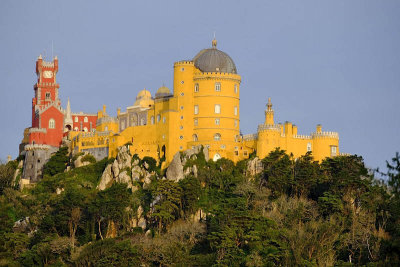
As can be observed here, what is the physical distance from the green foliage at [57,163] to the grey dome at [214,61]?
1969 cm

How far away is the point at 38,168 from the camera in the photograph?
358 feet

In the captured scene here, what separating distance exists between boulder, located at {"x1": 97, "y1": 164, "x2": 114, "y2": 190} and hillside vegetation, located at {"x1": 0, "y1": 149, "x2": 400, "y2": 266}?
812 millimetres

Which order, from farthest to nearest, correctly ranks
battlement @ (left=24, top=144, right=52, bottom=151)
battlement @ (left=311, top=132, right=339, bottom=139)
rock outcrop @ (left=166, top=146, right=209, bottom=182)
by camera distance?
1. battlement @ (left=24, top=144, right=52, bottom=151)
2. battlement @ (left=311, top=132, right=339, bottom=139)
3. rock outcrop @ (left=166, top=146, right=209, bottom=182)

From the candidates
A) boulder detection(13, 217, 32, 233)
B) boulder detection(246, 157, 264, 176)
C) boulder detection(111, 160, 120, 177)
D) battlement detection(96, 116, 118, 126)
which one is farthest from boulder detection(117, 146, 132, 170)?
boulder detection(246, 157, 264, 176)

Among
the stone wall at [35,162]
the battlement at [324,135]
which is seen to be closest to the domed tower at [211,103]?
the battlement at [324,135]

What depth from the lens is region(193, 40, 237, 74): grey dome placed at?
102250mm

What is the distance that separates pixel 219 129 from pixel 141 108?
10.7 m

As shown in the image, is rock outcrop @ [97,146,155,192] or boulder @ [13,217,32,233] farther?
rock outcrop @ [97,146,155,192]

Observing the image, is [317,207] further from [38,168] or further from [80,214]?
[38,168]

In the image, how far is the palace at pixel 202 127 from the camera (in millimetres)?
98188

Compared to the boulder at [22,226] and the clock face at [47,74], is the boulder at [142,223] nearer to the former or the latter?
the boulder at [22,226]

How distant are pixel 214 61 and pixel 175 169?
47.0ft

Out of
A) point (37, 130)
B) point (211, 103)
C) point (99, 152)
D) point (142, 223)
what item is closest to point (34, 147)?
point (37, 130)

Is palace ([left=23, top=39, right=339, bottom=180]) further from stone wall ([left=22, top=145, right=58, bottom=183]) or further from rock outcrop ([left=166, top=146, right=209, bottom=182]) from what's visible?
stone wall ([left=22, top=145, right=58, bottom=183])
